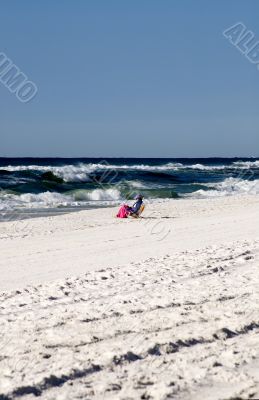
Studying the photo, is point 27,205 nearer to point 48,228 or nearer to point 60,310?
point 48,228

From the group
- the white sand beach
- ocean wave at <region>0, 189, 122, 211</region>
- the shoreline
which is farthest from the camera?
ocean wave at <region>0, 189, 122, 211</region>

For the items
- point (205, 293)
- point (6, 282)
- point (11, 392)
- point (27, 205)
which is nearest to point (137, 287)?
point (205, 293)

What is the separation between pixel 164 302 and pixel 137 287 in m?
0.93

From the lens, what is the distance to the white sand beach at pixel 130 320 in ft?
13.2

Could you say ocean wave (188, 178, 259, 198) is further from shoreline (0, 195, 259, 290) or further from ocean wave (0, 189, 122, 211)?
shoreline (0, 195, 259, 290)

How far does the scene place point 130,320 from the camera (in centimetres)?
555

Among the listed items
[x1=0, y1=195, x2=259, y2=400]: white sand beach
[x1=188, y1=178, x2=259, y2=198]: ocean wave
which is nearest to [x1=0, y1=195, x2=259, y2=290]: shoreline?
[x1=0, y1=195, x2=259, y2=400]: white sand beach

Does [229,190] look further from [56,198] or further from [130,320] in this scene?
[130,320]

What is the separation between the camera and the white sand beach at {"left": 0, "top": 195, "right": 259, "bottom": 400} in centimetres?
401

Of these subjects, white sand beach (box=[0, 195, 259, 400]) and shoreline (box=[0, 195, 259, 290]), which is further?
shoreline (box=[0, 195, 259, 290])

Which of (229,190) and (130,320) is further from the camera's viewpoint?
(229,190)

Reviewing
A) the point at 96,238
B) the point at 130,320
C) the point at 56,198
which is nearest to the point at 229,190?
the point at 56,198

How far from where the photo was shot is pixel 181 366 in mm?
4293

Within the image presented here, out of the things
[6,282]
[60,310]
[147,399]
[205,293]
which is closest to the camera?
[147,399]
